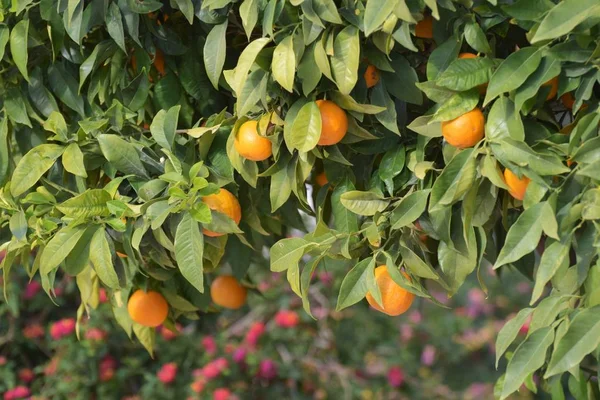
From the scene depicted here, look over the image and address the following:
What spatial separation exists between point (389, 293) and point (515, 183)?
0.59ft

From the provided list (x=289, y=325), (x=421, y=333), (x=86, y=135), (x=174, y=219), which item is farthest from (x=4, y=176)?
(x=421, y=333)

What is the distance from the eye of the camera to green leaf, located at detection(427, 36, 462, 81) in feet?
2.45

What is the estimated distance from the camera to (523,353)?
27.6 inches

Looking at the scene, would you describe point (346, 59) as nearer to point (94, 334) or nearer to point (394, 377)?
point (94, 334)

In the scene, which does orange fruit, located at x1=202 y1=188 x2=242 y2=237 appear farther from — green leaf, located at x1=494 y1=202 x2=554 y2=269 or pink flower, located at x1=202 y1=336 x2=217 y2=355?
pink flower, located at x1=202 y1=336 x2=217 y2=355

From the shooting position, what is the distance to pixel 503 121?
706 millimetres

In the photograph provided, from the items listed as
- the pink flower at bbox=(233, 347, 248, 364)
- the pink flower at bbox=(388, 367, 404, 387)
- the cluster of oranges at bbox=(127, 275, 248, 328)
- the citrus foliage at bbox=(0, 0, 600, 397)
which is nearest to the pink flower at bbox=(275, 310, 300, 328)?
the pink flower at bbox=(233, 347, 248, 364)

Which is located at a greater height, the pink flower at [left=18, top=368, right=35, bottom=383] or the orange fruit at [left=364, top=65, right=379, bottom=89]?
the orange fruit at [left=364, top=65, right=379, bottom=89]

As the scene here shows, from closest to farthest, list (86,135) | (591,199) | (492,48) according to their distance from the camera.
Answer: (591,199), (492,48), (86,135)

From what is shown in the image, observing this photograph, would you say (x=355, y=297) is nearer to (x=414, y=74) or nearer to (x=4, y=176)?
(x=414, y=74)

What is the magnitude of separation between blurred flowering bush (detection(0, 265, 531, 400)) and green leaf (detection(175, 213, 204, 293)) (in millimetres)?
871

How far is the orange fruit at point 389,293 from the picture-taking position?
0.81m

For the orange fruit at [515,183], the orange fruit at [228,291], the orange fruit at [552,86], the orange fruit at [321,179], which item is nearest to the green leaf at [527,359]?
the orange fruit at [515,183]

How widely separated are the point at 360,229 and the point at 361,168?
3.1 inches
